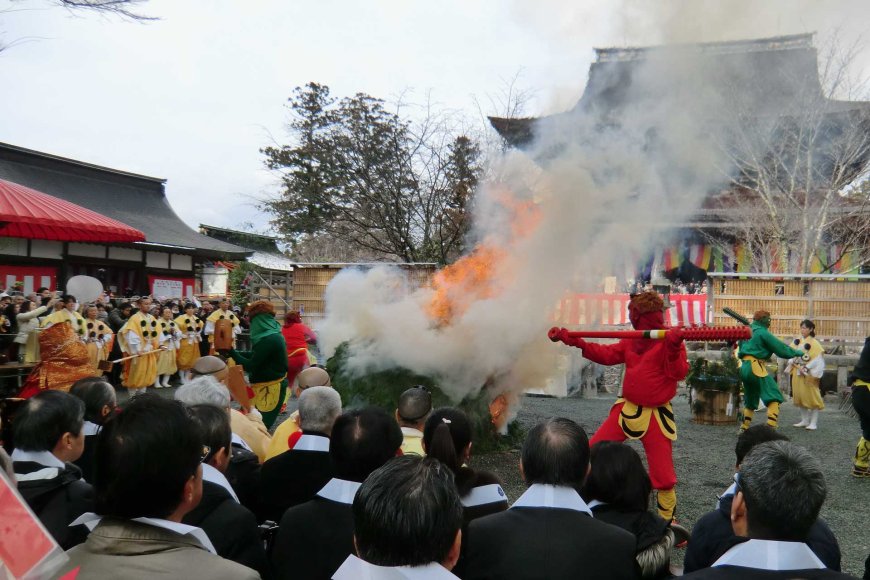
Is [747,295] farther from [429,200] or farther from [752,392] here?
[429,200]

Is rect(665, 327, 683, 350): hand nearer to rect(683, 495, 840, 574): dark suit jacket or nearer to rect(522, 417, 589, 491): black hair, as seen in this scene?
rect(683, 495, 840, 574): dark suit jacket

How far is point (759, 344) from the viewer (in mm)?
8508

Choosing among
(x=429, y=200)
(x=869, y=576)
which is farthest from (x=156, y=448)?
(x=429, y=200)

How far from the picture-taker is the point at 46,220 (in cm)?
514

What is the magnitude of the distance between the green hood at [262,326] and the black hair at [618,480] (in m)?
5.14

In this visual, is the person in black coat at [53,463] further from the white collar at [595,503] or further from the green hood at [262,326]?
the green hood at [262,326]

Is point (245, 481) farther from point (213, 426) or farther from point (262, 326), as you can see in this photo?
point (262, 326)

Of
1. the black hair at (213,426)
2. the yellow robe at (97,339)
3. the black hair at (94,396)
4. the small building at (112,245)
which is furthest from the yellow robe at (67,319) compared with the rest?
the black hair at (213,426)

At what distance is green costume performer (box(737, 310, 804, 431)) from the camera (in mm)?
8227

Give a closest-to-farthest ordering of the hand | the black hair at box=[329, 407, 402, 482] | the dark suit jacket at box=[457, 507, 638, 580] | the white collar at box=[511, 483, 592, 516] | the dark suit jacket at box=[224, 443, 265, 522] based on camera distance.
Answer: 1. the dark suit jacket at box=[457, 507, 638, 580]
2. the white collar at box=[511, 483, 592, 516]
3. the black hair at box=[329, 407, 402, 482]
4. the dark suit jacket at box=[224, 443, 265, 522]
5. the hand

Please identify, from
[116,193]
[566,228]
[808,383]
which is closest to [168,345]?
[566,228]

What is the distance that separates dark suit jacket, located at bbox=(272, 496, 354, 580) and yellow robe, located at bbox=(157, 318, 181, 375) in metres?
11.3

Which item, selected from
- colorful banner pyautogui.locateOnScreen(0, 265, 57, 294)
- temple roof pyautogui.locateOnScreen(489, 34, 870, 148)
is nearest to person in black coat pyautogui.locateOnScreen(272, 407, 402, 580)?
temple roof pyautogui.locateOnScreen(489, 34, 870, 148)

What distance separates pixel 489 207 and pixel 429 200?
15.4 ft
